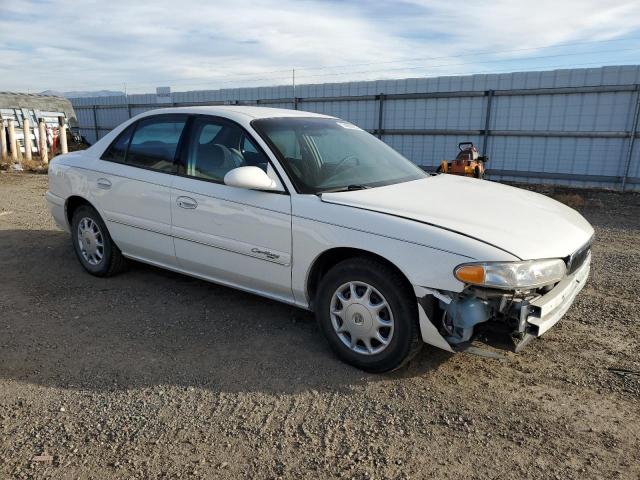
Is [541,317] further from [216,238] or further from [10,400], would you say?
[10,400]

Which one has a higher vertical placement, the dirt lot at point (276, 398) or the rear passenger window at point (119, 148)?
the rear passenger window at point (119, 148)

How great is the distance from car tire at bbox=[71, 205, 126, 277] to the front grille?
12.8 feet

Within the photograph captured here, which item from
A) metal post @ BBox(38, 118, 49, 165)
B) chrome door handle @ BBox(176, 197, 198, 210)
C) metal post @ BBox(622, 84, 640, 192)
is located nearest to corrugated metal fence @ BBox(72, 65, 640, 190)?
metal post @ BBox(622, 84, 640, 192)

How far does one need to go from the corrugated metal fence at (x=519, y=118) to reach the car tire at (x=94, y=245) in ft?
34.3

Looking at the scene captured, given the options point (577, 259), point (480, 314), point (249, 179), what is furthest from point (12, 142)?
point (577, 259)

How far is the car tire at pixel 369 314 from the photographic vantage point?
300 cm

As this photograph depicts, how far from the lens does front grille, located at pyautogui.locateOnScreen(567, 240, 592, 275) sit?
10.0ft

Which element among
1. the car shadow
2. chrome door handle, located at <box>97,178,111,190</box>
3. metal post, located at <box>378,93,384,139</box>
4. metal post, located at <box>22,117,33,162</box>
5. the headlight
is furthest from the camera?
metal post, located at <box>22,117,33,162</box>

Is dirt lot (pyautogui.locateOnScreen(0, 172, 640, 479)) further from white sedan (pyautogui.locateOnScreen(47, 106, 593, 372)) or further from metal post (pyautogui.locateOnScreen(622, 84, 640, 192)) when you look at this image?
metal post (pyautogui.locateOnScreen(622, 84, 640, 192))

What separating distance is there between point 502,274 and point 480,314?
0.26 meters

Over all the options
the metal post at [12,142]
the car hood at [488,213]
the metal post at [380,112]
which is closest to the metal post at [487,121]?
the metal post at [380,112]

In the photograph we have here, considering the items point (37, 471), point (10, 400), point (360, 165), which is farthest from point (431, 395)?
point (10, 400)

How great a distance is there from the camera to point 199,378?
3205mm

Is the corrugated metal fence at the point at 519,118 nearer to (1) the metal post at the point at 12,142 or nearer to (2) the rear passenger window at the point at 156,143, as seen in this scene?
(1) the metal post at the point at 12,142
